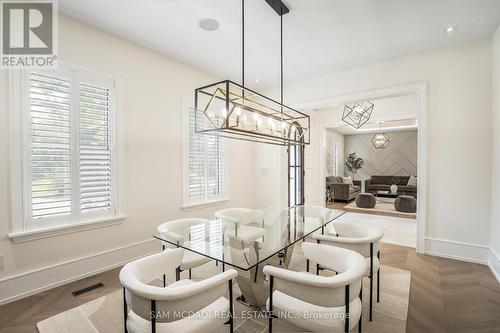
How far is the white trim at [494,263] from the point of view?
8.70 feet

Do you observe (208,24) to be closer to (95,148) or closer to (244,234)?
(95,148)

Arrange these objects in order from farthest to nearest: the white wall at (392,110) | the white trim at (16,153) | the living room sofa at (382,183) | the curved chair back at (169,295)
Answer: the living room sofa at (382,183)
the white wall at (392,110)
the white trim at (16,153)
the curved chair back at (169,295)

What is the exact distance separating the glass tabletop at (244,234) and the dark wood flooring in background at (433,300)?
1063 mm

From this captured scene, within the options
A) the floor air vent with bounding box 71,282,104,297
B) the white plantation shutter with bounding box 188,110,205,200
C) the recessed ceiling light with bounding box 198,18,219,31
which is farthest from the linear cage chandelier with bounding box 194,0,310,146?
the floor air vent with bounding box 71,282,104,297

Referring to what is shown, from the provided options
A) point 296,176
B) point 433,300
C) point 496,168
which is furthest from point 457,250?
point 296,176

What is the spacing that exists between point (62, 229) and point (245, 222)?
2.00m

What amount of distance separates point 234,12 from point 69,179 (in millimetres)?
2584

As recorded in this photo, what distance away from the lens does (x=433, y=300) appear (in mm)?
2240

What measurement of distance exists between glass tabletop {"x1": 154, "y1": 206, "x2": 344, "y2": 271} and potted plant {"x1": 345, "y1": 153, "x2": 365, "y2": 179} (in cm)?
826

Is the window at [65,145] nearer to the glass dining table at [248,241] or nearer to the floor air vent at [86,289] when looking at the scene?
the floor air vent at [86,289]

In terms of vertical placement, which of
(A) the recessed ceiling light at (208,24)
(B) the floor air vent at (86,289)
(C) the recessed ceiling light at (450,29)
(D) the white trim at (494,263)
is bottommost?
(B) the floor air vent at (86,289)

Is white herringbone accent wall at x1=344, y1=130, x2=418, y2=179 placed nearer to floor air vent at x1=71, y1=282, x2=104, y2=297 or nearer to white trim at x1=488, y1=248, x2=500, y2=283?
white trim at x1=488, y1=248, x2=500, y2=283

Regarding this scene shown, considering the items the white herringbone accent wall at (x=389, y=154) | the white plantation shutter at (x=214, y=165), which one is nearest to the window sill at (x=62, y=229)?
the white plantation shutter at (x=214, y=165)

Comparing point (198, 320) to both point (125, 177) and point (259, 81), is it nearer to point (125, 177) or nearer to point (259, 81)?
point (125, 177)
